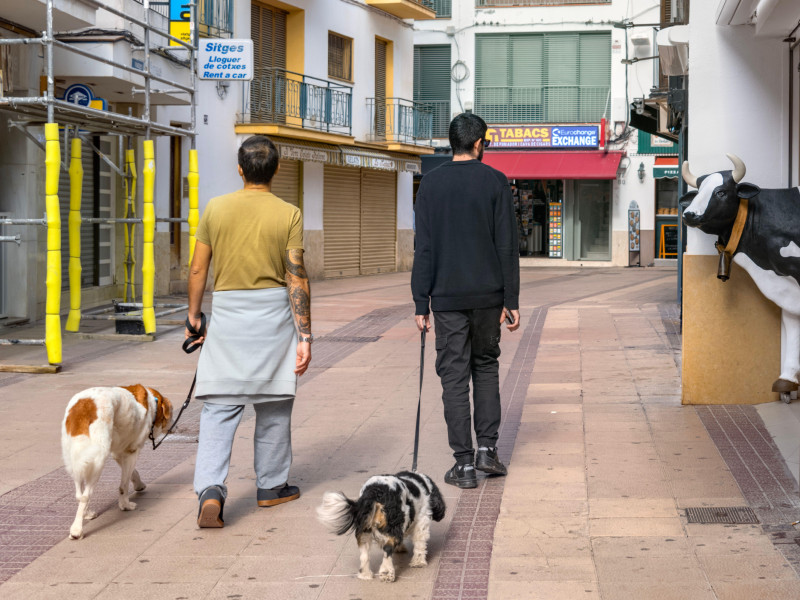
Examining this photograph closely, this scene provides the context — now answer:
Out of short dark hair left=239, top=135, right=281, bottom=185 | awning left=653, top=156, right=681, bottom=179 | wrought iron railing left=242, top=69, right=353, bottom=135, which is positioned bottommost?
short dark hair left=239, top=135, right=281, bottom=185

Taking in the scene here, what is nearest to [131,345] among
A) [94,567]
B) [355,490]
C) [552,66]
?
[355,490]

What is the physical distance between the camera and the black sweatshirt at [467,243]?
625 cm

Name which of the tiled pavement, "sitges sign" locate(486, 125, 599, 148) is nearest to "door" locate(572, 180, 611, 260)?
"sitges sign" locate(486, 125, 599, 148)

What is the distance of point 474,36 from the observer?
3603 centimetres

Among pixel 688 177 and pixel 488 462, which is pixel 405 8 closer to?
pixel 688 177

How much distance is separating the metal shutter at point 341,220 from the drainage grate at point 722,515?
22.4 metres

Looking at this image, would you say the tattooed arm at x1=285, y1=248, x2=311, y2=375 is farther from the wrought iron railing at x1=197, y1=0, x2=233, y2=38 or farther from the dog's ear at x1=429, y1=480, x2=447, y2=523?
the wrought iron railing at x1=197, y1=0, x2=233, y2=38

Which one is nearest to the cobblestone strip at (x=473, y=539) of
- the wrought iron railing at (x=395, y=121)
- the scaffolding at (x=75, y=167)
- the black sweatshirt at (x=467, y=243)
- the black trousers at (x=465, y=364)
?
the black trousers at (x=465, y=364)

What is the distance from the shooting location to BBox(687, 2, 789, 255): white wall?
8.44 metres

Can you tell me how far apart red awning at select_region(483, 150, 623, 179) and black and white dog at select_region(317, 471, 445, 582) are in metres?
30.5

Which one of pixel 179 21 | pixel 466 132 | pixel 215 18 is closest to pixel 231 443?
pixel 466 132

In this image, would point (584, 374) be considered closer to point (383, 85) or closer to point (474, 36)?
point (383, 85)

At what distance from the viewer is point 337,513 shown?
→ 4.62 meters

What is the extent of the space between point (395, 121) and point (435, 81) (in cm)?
594
